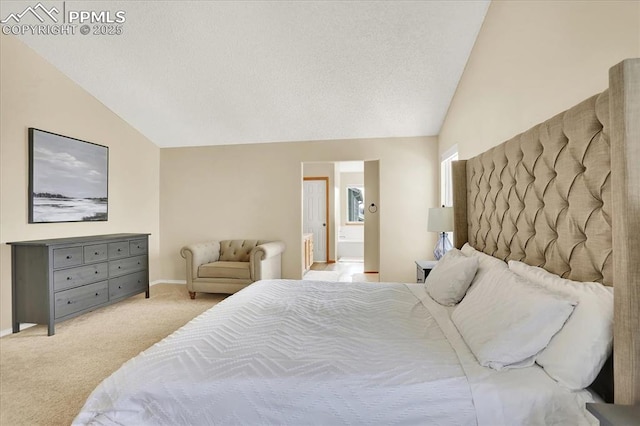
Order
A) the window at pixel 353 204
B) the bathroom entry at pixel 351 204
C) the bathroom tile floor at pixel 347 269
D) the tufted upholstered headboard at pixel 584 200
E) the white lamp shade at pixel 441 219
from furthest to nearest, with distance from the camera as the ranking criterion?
the window at pixel 353 204, the bathroom entry at pixel 351 204, the bathroom tile floor at pixel 347 269, the white lamp shade at pixel 441 219, the tufted upholstered headboard at pixel 584 200

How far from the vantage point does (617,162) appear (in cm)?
101

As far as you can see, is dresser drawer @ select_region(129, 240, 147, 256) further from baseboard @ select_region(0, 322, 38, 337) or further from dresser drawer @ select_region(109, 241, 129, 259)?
baseboard @ select_region(0, 322, 38, 337)

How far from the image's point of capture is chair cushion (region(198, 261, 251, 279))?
4.14 m

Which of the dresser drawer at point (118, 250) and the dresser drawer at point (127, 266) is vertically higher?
the dresser drawer at point (118, 250)

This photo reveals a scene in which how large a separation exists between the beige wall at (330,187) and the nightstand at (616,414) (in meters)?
6.61

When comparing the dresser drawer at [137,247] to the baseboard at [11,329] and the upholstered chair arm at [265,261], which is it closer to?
the baseboard at [11,329]

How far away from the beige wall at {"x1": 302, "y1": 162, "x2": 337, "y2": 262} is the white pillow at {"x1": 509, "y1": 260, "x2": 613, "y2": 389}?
249 inches

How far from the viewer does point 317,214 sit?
7594mm

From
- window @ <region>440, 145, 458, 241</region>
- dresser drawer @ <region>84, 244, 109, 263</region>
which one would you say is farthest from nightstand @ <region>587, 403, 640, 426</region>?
dresser drawer @ <region>84, 244, 109, 263</region>

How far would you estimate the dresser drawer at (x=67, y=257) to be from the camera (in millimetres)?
3057

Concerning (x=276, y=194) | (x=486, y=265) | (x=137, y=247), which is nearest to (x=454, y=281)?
(x=486, y=265)

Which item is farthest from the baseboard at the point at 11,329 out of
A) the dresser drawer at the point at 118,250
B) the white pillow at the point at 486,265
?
the white pillow at the point at 486,265

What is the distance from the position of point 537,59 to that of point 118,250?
440cm

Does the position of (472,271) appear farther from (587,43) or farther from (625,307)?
(587,43)
